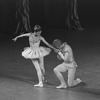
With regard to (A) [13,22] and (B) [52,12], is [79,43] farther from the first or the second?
(B) [52,12]

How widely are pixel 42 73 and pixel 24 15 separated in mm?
6406

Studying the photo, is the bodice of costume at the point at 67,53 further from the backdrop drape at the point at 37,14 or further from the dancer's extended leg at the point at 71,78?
the backdrop drape at the point at 37,14


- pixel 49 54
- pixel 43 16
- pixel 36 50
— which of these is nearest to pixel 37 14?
pixel 43 16

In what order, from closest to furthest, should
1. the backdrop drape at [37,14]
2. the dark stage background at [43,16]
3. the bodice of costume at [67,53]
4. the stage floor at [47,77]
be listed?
the stage floor at [47,77]
the bodice of costume at [67,53]
the backdrop drape at [37,14]
the dark stage background at [43,16]

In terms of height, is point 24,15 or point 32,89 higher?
point 24,15

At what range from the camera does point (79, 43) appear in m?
10.8

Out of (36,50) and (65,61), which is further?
(36,50)

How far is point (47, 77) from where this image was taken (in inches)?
277

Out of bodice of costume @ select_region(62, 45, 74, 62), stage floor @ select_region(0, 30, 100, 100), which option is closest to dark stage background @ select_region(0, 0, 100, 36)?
stage floor @ select_region(0, 30, 100, 100)

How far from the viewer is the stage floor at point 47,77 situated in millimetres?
5812

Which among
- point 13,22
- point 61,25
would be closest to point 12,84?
point 13,22

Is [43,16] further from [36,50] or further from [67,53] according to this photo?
[67,53]

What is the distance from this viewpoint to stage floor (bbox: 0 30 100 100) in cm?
581

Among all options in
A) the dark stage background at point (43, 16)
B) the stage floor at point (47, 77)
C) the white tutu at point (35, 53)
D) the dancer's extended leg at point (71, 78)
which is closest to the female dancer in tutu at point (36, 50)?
the white tutu at point (35, 53)
